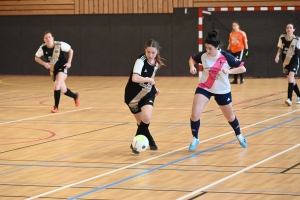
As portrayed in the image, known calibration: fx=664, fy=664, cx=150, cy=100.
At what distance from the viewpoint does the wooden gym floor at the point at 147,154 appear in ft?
21.6

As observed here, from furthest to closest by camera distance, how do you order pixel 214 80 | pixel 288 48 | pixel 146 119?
pixel 288 48, pixel 214 80, pixel 146 119

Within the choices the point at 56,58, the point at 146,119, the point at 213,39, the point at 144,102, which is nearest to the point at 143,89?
the point at 144,102

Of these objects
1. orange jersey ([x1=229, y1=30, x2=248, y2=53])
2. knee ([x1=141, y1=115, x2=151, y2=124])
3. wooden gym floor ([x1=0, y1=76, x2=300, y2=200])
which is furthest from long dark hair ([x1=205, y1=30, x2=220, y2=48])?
orange jersey ([x1=229, y1=30, x2=248, y2=53])

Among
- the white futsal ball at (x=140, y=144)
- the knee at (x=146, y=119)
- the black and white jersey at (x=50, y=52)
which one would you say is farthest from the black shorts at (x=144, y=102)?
the black and white jersey at (x=50, y=52)

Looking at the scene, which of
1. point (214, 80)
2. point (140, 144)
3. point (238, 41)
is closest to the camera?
point (140, 144)

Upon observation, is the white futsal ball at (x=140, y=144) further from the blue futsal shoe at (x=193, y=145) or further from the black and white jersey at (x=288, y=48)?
the black and white jersey at (x=288, y=48)

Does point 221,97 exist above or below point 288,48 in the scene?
below

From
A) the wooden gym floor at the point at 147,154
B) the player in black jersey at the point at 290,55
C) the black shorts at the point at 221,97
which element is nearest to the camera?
the wooden gym floor at the point at 147,154

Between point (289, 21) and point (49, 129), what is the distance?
13.2 m

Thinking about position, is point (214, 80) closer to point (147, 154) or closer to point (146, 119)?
point (146, 119)

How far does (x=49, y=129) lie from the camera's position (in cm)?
1127

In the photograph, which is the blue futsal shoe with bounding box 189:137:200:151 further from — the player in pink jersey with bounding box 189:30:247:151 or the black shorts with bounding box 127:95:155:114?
the black shorts with bounding box 127:95:155:114

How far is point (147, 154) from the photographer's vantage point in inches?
342

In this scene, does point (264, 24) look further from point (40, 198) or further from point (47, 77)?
point (40, 198)
